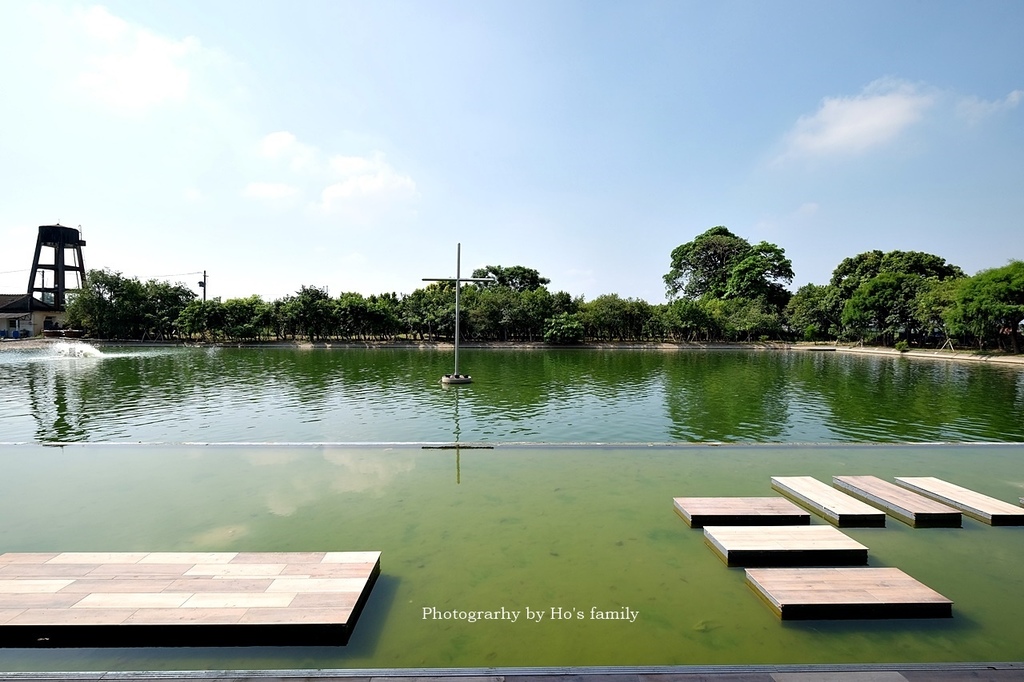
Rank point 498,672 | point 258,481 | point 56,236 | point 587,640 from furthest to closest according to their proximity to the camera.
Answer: point 56,236
point 258,481
point 587,640
point 498,672

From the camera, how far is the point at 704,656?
358 cm

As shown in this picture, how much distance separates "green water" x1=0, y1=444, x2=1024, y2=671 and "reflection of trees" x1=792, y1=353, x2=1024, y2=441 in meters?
3.15

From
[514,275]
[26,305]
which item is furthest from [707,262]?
[26,305]

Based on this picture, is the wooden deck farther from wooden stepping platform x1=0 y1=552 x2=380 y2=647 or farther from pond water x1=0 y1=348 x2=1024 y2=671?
wooden stepping platform x1=0 y1=552 x2=380 y2=647

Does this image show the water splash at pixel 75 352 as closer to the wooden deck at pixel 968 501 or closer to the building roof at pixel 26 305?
the building roof at pixel 26 305

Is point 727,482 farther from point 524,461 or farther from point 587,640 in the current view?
point 587,640

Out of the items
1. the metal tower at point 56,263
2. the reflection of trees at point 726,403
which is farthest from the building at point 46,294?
the reflection of trees at point 726,403

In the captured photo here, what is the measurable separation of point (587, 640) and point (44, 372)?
30.4 meters

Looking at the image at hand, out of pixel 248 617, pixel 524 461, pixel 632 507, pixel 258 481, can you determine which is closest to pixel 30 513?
pixel 258 481

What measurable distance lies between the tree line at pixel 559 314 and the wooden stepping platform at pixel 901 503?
142 feet

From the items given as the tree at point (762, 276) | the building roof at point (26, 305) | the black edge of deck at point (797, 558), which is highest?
the tree at point (762, 276)

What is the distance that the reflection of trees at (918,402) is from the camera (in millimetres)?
12664

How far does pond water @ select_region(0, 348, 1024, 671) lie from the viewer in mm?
3693

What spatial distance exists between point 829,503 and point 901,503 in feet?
3.04
